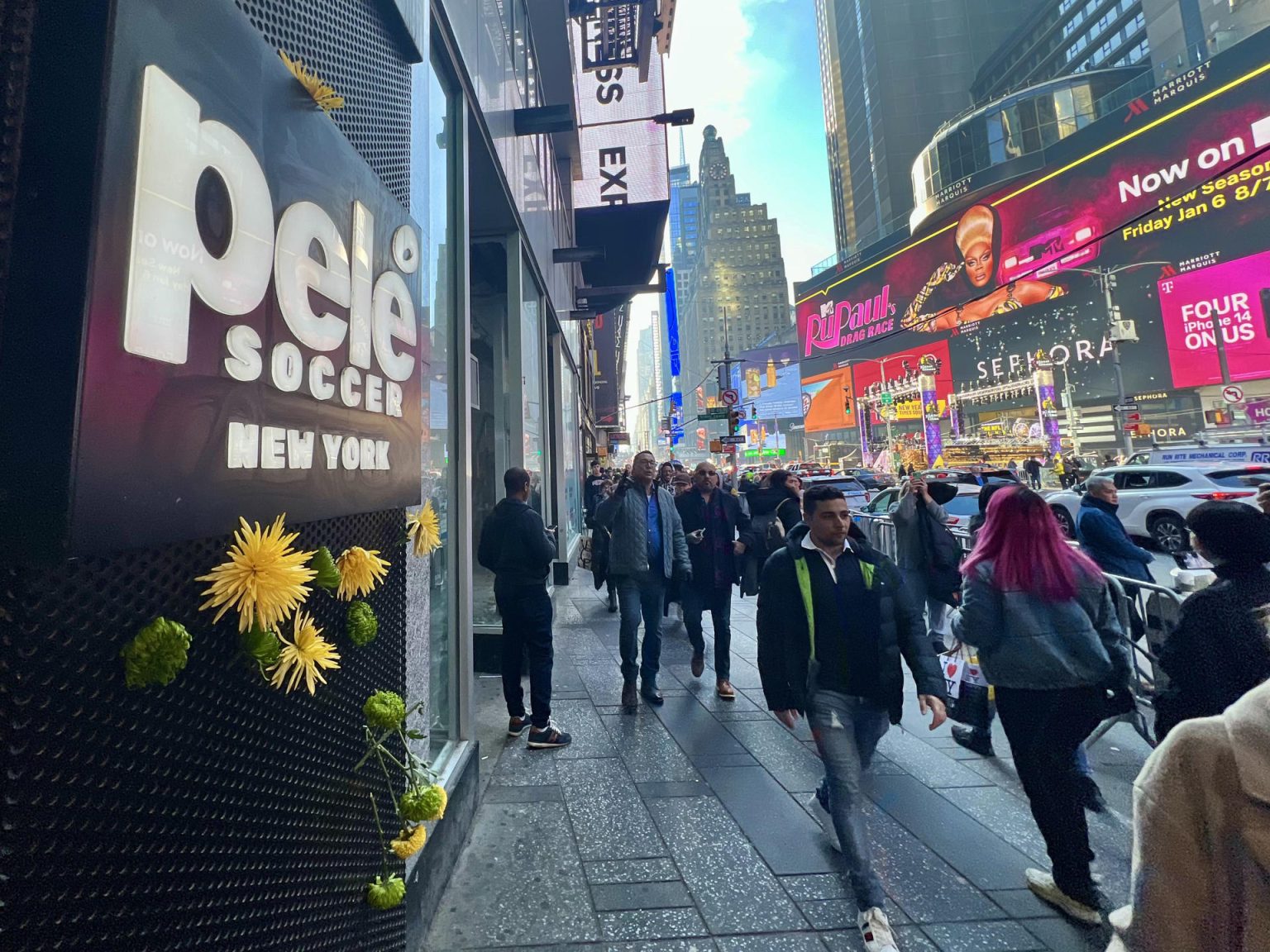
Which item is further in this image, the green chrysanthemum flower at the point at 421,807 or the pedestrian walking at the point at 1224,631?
the pedestrian walking at the point at 1224,631

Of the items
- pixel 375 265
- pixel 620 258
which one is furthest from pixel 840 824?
pixel 620 258

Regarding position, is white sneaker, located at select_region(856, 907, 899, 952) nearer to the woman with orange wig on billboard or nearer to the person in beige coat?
the person in beige coat

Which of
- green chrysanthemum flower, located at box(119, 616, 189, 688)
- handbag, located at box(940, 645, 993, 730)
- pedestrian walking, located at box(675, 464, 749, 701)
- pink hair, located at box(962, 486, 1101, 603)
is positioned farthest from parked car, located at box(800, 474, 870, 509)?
green chrysanthemum flower, located at box(119, 616, 189, 688)

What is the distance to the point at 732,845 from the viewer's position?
2.92 metres

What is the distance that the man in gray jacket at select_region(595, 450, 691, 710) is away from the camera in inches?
183

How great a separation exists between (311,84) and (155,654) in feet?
5.10

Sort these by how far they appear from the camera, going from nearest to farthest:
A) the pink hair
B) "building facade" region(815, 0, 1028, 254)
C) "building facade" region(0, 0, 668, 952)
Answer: "building facade" region(0, 0, 668, 952) < the pink hair < "building facade" region(815, 0, 1028, 254)

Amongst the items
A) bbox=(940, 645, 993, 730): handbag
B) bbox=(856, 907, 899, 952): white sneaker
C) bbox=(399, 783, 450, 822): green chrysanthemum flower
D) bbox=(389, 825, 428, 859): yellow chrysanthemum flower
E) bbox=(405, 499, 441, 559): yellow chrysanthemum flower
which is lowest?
bbox=(856, 907, 899, 952): white sneaker

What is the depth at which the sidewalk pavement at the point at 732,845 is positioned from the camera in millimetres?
2355

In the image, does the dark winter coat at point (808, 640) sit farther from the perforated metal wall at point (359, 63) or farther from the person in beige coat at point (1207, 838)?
the perforated metal wall at point (359, 63)

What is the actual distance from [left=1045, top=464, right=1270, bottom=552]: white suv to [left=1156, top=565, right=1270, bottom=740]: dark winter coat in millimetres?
10571

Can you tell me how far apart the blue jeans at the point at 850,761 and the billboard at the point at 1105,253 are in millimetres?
28047

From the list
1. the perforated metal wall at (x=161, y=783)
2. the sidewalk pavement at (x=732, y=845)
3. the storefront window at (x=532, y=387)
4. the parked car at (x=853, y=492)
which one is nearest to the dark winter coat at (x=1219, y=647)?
the sidewalk pavement at (x=732, y=845)

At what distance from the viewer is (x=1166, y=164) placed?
38.1 meters
